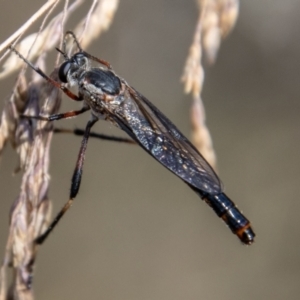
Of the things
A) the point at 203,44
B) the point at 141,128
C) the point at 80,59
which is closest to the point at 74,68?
the point at 80,59

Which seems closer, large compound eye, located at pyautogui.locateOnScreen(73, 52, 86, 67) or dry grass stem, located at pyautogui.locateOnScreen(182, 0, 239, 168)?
dry grass stem, located at pyautogui.locateOnScreen(182, 0, 239, 168)

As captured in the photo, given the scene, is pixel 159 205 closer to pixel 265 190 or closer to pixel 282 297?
pixel 265 190

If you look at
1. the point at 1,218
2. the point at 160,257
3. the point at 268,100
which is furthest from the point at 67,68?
the point at 268,100

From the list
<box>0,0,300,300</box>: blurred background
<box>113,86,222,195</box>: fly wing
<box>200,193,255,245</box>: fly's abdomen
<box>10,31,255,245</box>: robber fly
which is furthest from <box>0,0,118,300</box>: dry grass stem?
<box>0,0,300,300</box>: blurred background

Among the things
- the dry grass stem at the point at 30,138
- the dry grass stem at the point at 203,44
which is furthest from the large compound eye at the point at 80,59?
the dry grass stem at the point at 203,44

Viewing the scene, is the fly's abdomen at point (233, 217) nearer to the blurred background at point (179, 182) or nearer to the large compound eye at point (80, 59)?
the large compound eye at point (80, 59)

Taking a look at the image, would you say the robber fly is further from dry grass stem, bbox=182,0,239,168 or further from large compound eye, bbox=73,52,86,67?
dry grass stem, bbox=182,0,239,168
